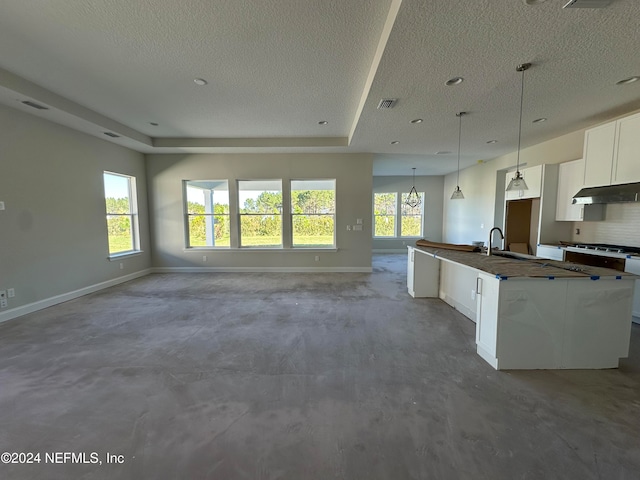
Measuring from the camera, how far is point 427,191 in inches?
376

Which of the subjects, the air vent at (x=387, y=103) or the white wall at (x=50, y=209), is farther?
the white wall at (x=50, y=209)

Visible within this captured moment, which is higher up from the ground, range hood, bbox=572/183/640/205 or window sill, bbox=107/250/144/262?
range hood, bbox=572/183/640/205

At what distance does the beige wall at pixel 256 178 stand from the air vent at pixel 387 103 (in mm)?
2799

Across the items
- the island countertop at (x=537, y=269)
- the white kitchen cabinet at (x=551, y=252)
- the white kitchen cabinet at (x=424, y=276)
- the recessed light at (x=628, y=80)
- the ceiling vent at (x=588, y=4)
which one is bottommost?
the white kitchen cabinet at (x=424, y=276)

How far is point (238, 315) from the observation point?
366 centimetres

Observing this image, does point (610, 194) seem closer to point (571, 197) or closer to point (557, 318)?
point (571, 197)

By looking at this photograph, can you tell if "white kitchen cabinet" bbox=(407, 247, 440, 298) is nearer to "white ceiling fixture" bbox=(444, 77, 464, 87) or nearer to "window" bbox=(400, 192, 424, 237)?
"white ceiling fixture" bbox=(444, 77, 464, 87)

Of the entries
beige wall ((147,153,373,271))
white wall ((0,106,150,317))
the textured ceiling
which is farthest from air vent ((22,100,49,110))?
beige wall ((147,153,373,271))

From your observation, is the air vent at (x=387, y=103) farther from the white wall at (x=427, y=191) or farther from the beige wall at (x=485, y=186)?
the white wall at (x=427, y=191)

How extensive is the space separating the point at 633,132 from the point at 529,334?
3.10 metres

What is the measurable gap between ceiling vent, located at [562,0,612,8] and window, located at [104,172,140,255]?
685 centimetres

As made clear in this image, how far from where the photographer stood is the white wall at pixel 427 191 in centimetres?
952

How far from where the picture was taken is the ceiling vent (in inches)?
66.2

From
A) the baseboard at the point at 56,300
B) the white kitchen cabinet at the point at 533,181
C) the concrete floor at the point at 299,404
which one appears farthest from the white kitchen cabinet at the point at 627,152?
the baseboard at the point at 56,300
